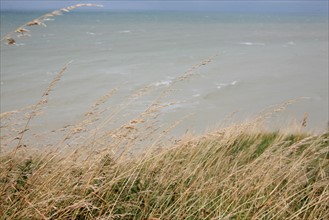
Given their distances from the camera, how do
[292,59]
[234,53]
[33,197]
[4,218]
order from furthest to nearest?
[234,53] → [292,59] → [33,197] → [4,218]

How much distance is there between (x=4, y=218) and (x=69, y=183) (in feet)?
1.77

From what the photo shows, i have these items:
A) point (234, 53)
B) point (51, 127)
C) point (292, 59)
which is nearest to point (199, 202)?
point (51, 127)

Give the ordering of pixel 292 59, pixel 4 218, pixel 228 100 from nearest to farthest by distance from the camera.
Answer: pixel 4 218 → pixel 228 100 → pixel 292 59

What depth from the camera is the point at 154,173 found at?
10.1 ft

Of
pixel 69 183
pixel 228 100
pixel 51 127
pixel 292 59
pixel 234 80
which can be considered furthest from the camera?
pixel 292 59

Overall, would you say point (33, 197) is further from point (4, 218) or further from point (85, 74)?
point (85, 74)

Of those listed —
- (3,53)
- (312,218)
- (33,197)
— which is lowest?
(3,53)

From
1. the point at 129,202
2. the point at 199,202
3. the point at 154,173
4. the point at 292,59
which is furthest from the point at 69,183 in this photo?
the point at 292,59

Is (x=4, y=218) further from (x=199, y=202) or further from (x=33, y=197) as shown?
(x=199, y=202)

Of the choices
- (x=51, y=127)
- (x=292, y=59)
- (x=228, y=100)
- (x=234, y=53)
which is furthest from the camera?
(x=234, y=53)

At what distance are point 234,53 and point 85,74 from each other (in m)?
13.4

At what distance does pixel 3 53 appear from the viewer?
78.1 feet

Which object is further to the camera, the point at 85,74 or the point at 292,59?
the point at 292,59

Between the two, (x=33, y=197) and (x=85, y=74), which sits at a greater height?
(x=33, y=197)
